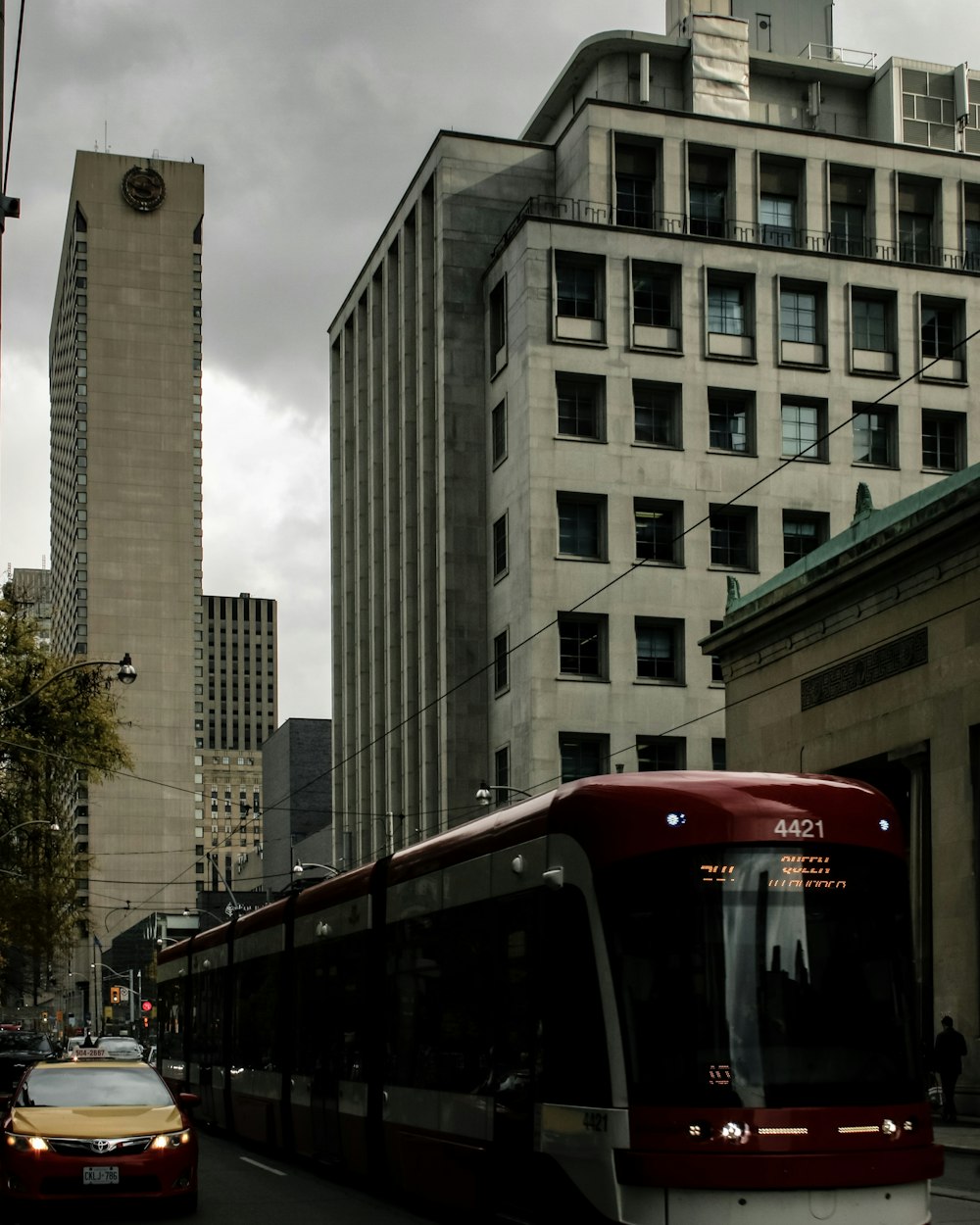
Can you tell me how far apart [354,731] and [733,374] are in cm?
2601

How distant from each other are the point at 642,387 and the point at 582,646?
28.9ft

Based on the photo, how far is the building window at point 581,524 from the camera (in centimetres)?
5775

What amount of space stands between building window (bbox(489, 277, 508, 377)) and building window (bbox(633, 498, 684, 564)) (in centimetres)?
724

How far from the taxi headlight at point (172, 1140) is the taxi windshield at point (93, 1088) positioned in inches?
27.2

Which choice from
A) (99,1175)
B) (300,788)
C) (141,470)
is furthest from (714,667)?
(141,470)

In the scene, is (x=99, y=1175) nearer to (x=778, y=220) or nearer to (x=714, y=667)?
(x=714, y=667)

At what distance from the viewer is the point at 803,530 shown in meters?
59.7

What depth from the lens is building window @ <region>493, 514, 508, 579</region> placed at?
6034cm

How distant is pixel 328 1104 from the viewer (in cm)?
1844

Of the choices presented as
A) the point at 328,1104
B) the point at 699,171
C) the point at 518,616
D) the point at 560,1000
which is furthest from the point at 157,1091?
the point at 699,171

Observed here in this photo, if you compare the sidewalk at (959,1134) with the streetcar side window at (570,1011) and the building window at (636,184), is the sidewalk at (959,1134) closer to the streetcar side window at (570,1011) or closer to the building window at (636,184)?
the streetcar side window at (570,1011)

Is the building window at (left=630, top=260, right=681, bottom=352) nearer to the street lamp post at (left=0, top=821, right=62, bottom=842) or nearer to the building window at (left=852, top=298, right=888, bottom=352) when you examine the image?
the building window at (left=852, top=298, right=888, bottom=352)

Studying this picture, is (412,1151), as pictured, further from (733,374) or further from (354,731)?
(354,731)

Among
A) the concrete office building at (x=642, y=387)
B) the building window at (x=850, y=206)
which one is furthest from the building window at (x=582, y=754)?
the building window at (x=850, y=206)
